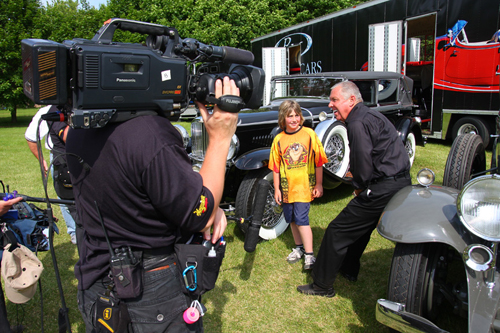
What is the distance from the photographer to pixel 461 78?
28.5 feet

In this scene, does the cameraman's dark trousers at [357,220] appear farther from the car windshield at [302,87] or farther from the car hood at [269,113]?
the car windshield at [302,87]

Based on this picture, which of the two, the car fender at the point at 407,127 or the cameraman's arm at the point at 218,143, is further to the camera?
the car fender at the point at 407,127

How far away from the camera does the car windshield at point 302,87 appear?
254 inches

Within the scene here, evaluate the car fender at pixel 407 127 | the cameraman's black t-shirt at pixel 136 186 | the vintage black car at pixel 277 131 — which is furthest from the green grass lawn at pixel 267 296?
the car fender at pixel 407 127

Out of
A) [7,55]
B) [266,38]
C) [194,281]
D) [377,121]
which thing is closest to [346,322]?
[377,121]

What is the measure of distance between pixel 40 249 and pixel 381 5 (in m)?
9.96

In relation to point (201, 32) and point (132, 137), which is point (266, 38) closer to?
point (201, 32)

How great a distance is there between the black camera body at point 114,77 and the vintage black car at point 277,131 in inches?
84.8

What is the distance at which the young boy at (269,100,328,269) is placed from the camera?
12.4 feet

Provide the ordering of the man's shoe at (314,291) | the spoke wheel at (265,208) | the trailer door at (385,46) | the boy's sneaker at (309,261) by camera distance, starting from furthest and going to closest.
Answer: the trailer door at (385,46), the spoke wheel at (265,208), the boy's sneaker at (309,261), the man's shoe at (314,291)

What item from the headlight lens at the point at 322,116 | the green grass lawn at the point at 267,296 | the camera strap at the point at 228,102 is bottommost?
the green grass lawn at the point at 267,296

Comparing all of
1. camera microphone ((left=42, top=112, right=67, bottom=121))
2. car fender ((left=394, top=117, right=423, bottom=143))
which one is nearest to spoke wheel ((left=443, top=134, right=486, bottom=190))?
car fender ((left=394, top=117, right=423, bottom=143))

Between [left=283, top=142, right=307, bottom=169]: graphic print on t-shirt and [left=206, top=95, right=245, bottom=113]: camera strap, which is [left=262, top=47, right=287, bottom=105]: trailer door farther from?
[left=206, top=95, right=245, bottom=113]: camera strap

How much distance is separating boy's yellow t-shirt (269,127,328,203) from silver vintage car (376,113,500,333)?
1279mm
